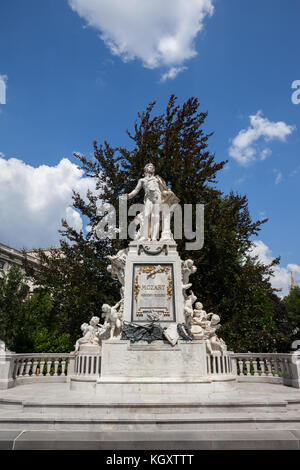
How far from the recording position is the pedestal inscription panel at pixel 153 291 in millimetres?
8938

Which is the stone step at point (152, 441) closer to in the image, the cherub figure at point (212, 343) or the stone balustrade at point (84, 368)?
the stone balustrade at point (84, 368)

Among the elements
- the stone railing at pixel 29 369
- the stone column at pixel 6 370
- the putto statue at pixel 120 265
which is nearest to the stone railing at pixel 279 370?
the putto statue at pixel 120 265

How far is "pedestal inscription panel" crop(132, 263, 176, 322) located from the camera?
8.94m

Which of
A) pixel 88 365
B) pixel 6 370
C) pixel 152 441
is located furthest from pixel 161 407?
pixel 6 370

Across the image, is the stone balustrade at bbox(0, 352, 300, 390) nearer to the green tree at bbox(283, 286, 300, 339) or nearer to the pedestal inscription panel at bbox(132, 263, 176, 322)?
the pedestal inscription panel at bbox(132, 263, 176, 322)

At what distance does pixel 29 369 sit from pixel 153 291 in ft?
19.3

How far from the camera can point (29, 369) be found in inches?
451

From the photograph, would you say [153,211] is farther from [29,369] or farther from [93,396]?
[29,369]

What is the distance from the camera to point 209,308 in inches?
695

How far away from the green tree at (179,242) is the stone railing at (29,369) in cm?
508

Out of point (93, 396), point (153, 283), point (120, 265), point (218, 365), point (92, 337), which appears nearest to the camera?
point (93, 396)

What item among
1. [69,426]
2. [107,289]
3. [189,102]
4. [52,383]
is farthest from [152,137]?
[69,426]

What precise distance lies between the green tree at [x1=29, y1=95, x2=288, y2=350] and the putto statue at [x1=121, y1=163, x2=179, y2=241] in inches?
282

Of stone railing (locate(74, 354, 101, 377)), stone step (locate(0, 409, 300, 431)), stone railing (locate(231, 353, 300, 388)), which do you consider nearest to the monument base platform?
stone railing (locate(74, 354, 101, 377))
